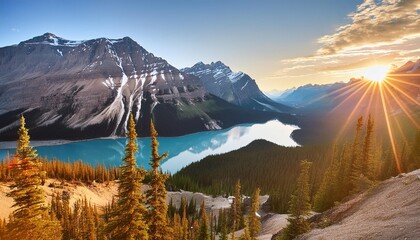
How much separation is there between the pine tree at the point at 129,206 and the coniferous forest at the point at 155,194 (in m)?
0.08

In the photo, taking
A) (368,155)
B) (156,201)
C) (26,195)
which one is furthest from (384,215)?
(368,155)

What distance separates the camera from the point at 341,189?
56.1 meters

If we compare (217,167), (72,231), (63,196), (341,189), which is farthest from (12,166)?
(217,167)

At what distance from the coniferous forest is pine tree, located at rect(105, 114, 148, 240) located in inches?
3.1

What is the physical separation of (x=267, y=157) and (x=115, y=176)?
4033 inches

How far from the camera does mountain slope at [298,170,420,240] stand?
47.8 ft

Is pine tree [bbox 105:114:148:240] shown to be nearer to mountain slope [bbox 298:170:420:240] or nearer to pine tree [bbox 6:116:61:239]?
pine tree [bbox 6:116:61:239]

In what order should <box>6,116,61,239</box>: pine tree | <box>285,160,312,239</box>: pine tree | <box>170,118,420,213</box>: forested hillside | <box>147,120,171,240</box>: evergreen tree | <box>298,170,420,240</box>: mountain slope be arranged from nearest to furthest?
<box>298,170,420,240</box>: mountain slope, <box>6,116,61,239</box>: pine tree, <box>147,120,171,240</box>: evergreen tree, <box>285,160,312,239</box>: pine tree, <box>170,118,420,213</box>: forested hillside

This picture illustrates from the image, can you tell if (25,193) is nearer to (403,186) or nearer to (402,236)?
(402,236)

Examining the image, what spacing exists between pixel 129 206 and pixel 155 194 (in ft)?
7.98

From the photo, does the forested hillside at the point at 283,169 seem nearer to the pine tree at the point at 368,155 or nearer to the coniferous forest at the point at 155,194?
the pine tree at the point at 368,155

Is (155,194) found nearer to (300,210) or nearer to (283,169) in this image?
(300,210)

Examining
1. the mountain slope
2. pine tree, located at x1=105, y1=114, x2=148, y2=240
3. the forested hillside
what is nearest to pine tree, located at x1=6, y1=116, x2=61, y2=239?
pine tree, located at x1=105, y1=114, x2=148, y2=240

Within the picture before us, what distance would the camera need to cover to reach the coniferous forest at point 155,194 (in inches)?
925
